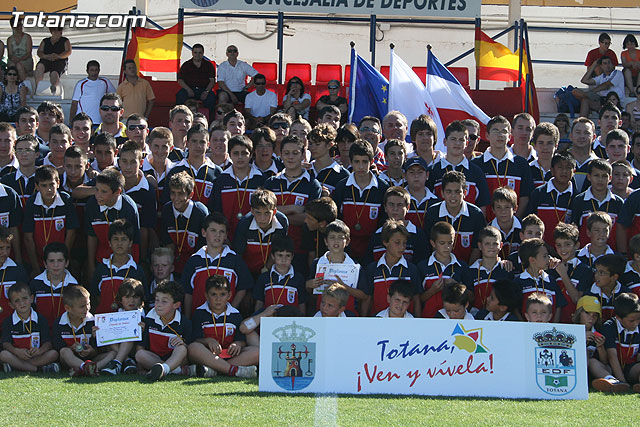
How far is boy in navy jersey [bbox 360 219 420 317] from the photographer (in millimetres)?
7793

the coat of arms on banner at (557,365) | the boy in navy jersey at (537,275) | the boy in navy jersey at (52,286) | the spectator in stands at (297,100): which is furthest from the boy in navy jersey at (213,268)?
the spectator in stands at (297,100)

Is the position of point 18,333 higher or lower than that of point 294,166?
lower

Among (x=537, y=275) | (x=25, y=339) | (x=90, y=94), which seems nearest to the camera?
(x=25, y=339)

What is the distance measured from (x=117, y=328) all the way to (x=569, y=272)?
3791 millimetres

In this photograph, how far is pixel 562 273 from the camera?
25.6 feet

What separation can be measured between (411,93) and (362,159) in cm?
386

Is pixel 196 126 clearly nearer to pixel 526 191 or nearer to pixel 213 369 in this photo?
pixel 213 369

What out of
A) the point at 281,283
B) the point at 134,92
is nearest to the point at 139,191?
the point at 281,283

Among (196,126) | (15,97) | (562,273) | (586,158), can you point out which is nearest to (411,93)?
(586,158)

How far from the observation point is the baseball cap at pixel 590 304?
7.49m

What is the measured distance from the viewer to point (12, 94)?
1346cm

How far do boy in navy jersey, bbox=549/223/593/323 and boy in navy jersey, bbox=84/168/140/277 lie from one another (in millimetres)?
3652

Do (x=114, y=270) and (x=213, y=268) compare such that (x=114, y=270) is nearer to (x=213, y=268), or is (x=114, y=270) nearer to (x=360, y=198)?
(x=213, y=268)

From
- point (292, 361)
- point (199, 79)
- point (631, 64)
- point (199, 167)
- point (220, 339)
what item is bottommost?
point (292, 361)
